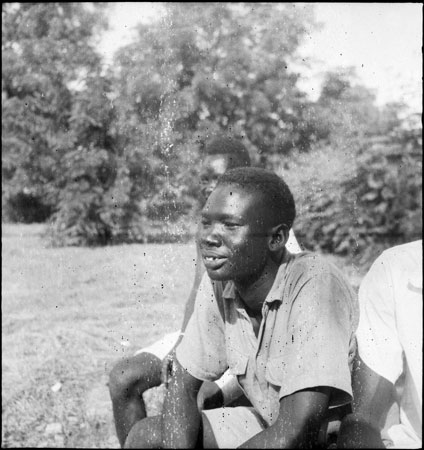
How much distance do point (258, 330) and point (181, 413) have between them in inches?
13.9

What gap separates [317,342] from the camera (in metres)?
1.77

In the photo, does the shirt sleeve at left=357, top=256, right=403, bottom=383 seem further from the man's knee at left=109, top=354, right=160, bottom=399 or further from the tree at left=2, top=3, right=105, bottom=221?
the tree at left=2, top=3, right=105, bottom=221

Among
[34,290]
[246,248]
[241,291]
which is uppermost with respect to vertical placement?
[246,248]

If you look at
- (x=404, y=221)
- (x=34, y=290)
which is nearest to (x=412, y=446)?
(x=404, y=221)

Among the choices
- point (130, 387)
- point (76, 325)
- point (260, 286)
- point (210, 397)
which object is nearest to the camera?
point (260, 286)

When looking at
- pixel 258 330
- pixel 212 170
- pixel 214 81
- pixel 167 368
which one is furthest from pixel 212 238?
pixel 214 81

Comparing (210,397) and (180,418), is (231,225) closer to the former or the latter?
(180,418)

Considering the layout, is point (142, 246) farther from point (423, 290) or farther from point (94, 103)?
point (423, 290)

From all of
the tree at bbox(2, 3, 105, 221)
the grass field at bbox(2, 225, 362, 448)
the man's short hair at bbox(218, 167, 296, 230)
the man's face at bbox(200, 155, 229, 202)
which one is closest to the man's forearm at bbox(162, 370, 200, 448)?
the man's short hair at bbox(218, 167, 296, 230)

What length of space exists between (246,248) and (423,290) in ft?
1.78

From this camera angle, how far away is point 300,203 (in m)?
5.57

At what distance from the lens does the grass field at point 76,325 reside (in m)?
3.62

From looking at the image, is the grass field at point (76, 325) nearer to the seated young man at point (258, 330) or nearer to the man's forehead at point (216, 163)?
the man's forehead at point (216, 163)

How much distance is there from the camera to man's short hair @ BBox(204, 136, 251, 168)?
10.3 ft
